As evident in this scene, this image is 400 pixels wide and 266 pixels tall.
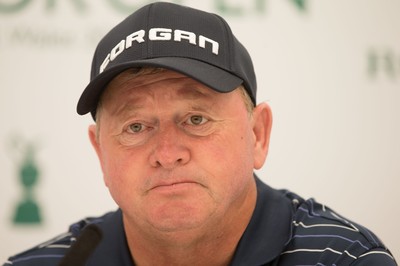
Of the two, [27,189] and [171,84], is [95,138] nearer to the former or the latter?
[171,84]

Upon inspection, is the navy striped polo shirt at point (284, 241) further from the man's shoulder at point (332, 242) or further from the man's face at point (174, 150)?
the man's face at point (174, 150)

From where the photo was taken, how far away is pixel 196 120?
113 cm

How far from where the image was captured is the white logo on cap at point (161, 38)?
1150 millimetres

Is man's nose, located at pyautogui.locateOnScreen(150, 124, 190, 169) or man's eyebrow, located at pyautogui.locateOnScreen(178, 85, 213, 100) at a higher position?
man's eyebrow, located at pyautogui.locateOnScreen(178, 85, 213, 100)

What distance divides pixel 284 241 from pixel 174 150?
0.30 metres

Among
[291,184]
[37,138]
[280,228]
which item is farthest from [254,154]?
[37,138]

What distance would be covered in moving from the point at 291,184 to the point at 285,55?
390mm

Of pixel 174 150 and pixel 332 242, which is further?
pixel 332 242

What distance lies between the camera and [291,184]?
1.96m

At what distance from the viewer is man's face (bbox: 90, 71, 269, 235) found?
1.09m

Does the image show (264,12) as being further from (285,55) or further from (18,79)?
(18,79)

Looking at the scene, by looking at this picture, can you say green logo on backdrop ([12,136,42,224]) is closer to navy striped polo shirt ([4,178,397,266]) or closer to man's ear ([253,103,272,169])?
navy striped polo shirt ([4,178,397,266])

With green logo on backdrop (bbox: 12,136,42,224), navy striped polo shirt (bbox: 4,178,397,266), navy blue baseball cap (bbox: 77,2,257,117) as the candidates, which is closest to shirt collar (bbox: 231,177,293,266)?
navy striped polo shirt (bbox: 4,178,397,266)

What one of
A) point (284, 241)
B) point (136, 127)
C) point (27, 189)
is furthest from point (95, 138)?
point (27, 189)
